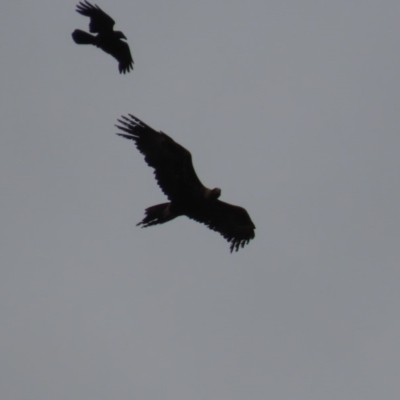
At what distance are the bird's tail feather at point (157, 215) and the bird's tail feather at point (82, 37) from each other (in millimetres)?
2947

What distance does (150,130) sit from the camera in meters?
20.9

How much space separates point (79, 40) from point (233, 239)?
13.4ft

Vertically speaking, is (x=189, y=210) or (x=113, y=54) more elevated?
(x=113, y=54)

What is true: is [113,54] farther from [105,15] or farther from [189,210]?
[189,210]

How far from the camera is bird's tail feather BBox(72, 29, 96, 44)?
70.9 ft

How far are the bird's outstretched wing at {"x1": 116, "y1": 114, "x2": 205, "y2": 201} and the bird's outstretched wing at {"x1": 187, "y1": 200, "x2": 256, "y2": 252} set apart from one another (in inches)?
31.3

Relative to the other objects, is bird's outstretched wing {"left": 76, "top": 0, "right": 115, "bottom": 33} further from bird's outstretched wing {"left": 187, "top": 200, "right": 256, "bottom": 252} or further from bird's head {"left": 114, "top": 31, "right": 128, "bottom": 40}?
bird's outstretched wing {"left": 187, "top": 200, "right": 256, "bottom": 252}

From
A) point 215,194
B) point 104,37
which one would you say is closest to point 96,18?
point 104,37

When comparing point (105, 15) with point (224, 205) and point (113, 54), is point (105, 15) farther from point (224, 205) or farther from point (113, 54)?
point (224, 205)

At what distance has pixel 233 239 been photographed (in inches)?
872

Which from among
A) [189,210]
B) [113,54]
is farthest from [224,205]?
[113,54]

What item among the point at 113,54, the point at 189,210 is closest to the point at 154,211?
the point at 189,210

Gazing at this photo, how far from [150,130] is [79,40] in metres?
2.02

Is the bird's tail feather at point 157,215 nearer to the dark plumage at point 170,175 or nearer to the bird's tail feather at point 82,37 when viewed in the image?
the dark plumage at point 170,175
